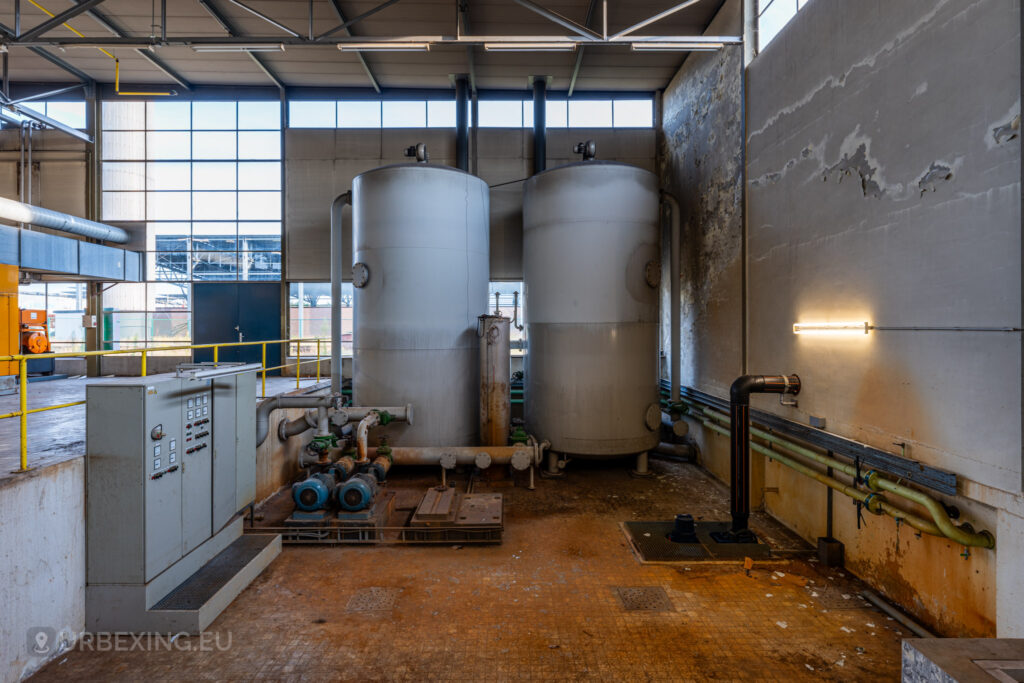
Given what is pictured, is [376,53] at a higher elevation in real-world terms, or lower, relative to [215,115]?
higher

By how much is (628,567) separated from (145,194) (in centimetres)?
1395

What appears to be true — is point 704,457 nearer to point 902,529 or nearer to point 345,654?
point 902,529

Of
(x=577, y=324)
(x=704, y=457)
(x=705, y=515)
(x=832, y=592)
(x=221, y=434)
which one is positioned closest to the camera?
(x=832, y=592)

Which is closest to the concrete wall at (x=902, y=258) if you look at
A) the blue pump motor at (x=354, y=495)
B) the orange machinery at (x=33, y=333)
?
the blue pump motor at (x=354, y=495)

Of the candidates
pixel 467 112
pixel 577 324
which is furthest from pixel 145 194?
pixel 577 324

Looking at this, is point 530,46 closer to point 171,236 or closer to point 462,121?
point 462,121

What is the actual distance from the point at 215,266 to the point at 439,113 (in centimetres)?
689

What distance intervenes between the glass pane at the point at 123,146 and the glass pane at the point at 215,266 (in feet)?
9.71

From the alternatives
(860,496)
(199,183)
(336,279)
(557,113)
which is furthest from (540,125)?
(860,496)

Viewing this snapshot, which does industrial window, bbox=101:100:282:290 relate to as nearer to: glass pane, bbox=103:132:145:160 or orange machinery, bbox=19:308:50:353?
glass pane, bbox=103:132:145:160

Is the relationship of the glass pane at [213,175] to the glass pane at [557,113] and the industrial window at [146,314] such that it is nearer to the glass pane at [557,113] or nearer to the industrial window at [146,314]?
the industrial window at [146,314]

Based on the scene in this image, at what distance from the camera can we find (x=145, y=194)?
11.6 meters

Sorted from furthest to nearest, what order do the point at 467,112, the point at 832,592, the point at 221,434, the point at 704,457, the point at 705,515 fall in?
1. the point at 467,112
2. the point at 704,457
3. the point at 705,515
4. the point at 221,434
5. the point at 832,592

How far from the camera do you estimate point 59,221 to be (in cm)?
988
